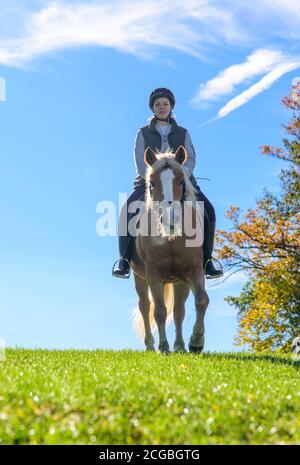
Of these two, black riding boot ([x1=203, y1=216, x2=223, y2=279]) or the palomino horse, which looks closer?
the palomino horse

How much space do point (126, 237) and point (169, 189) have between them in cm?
284

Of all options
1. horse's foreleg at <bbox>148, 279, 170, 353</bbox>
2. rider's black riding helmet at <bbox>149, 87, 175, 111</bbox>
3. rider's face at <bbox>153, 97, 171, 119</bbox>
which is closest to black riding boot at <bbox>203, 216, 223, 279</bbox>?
horse's foreleg at <bbox>148, 279, 170, 353</bbox>

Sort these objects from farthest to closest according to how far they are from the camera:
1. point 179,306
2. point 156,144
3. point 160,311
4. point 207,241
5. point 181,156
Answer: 1. point 156,144
2. point 179,306
3. point 207,241
4. point 160,311
5. point 181,156

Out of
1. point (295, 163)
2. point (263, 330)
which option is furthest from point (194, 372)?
point (295, 163)

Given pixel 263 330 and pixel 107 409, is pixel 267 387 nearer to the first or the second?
pixel 107 409

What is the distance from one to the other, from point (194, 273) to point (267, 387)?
5.49 m

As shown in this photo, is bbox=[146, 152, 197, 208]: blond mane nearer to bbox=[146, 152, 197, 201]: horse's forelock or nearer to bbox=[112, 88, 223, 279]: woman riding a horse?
Answer: bbox=[146, 152, 197, 201]: horse's forelock

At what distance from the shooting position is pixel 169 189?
12.2 meters

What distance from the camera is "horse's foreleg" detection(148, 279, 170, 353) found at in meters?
13.4

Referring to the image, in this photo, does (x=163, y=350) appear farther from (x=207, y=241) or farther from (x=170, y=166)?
(x=170, y=166)

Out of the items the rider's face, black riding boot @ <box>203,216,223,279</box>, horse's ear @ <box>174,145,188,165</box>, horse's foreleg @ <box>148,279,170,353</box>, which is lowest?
horse's foreleg @ <box>148,279,170,353</box>

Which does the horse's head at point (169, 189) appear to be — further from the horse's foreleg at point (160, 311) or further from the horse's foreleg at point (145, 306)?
the horse's foreleg at point (145, 306)

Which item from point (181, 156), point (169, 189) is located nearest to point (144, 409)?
point (169, 189)
